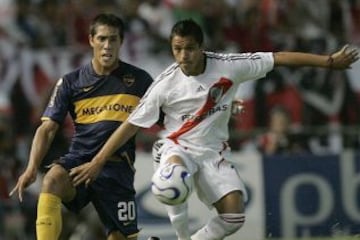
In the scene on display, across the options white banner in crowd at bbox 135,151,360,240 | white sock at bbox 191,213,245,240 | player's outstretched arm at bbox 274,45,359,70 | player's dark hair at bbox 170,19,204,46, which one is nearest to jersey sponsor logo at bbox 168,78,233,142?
player's dark hair at bbox 170,19,204,46

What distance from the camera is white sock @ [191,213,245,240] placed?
11.3 metres

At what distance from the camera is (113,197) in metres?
11.7

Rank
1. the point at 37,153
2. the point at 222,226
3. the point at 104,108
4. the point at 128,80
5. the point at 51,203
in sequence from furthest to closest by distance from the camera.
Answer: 1. the point at 128,80
2. the point at 104,108
3. the point at 222,226
4. the point at 37,153
5. the point at 51,203

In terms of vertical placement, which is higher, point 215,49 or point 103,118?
point 215,49

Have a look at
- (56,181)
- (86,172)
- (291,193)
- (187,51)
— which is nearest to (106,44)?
(187,51)

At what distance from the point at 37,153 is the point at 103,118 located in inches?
25.4

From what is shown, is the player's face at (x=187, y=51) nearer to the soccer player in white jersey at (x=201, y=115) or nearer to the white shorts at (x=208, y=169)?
the soccer player in white jersey at (x=201, y=115)

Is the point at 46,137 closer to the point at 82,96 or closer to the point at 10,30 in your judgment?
the point at 82,96

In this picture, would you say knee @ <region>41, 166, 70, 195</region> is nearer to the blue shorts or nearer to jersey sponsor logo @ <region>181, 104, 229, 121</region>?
the blue shorts

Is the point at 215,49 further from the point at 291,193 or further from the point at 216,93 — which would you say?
the point at 216,93

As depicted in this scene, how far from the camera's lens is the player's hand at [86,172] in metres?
11.1

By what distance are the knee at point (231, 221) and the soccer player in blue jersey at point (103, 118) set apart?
0.83m

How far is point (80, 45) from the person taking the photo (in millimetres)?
18219

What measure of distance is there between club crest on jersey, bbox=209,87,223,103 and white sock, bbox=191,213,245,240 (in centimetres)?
91
